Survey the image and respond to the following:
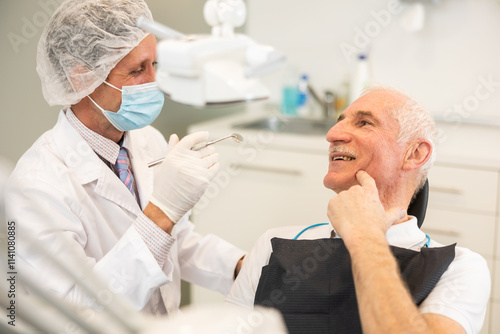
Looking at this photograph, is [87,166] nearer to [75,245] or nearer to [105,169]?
[105,169]

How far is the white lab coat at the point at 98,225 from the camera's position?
3.99 ft

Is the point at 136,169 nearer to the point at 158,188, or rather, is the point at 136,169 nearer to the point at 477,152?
the point at 158,188

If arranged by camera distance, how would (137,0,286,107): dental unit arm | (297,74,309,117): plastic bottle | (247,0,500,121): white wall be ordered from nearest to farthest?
(137,0,286,107): dental unit arm
(247,0,500,121): white wall
(297,74,309,117): plastic bottle

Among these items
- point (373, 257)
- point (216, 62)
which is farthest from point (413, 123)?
point (216, 62)

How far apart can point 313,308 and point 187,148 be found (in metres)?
0.49

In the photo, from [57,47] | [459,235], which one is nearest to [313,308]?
[57,47]

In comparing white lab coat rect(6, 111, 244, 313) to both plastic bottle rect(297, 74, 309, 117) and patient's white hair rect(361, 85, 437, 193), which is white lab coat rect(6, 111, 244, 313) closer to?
patient's white hair rect(361, 85, 437, 193)

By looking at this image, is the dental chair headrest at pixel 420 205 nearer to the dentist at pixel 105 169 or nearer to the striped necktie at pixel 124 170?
the dentist at pixel 105 169

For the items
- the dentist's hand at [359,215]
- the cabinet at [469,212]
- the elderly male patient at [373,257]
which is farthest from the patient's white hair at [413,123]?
the cabinet at [469,212]

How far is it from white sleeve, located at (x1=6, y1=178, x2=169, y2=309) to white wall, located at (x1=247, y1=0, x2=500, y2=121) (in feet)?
6.60

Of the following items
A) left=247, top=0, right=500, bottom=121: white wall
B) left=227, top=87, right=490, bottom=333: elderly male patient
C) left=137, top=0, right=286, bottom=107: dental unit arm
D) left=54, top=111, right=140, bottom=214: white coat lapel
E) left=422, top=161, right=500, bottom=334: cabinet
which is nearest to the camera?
left=137, top=0, right=286, bottom=107: dental unit arm

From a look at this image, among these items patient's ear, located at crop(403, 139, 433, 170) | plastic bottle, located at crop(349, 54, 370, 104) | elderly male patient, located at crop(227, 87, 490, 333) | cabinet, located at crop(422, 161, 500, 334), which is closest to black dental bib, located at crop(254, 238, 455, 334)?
elderly male patient, located at crop(227, 87, 490, 333)

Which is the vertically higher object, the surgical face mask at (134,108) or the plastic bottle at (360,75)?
the surgical face mask at (134,108)

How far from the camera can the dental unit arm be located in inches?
31.6
